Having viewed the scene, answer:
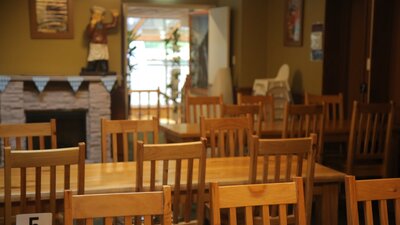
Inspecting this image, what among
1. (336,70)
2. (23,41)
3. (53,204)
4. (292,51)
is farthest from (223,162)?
(23,41)

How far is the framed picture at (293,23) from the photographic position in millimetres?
5527

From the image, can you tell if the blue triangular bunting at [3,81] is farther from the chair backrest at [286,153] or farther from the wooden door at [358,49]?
the chair backrest at [286,153]

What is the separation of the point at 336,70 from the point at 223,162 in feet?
9.22

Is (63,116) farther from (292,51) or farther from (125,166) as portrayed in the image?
(125,166)

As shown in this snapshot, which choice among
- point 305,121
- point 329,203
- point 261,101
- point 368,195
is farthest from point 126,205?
point 261,101

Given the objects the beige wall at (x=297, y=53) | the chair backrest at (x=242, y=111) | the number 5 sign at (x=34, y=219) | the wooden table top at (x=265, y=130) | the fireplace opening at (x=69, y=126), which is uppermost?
the beige wall at (x=297, y=53)

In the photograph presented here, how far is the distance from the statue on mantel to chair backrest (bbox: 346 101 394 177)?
9.96 feet

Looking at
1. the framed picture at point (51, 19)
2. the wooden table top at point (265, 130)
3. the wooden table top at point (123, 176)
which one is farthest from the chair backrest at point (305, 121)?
the framed picture at point (51, 19)

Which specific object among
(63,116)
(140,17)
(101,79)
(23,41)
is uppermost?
(140,17)

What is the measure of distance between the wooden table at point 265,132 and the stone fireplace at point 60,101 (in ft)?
5.59

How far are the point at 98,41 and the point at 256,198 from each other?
4410mm

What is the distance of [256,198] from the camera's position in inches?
65.7

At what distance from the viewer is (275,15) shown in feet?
20.2

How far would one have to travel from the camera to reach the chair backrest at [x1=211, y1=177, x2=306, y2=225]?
1630 millimetres
